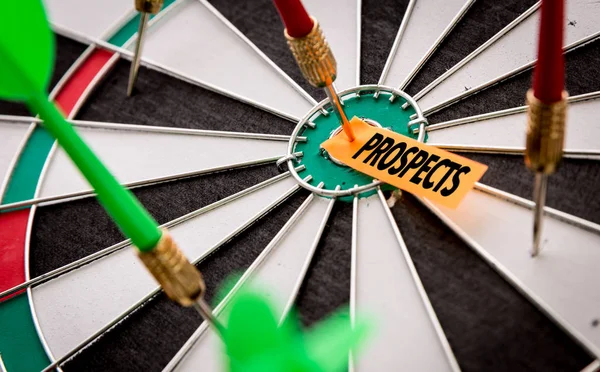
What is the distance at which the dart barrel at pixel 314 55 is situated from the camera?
987 mm

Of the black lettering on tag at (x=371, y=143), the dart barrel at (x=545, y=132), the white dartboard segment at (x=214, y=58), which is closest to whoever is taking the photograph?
the dart barrel at (x=545, y=132)

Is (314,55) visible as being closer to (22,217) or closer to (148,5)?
(148,5)

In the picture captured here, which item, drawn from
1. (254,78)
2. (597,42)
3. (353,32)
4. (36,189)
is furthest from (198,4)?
(597,42)

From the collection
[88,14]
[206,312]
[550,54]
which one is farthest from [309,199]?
[88,14]

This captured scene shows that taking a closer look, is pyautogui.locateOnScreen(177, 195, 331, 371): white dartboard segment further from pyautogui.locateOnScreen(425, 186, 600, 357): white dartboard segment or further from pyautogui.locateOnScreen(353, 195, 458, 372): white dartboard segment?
pyautogui.locateOnScreen(425, 186, 600, 357): white dartboard segment

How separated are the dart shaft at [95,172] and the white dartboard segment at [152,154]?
0.60 meters

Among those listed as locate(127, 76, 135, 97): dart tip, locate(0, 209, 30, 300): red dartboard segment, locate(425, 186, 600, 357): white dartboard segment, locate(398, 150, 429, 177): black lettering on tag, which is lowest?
locate(425, 186, 600, 357): white dartboard segment

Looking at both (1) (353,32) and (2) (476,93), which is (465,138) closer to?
(2) (476,93)

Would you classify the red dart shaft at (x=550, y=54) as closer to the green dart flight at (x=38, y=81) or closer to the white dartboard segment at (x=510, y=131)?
the white dartboard segment at (x=510, y=131)

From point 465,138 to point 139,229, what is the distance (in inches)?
28.3

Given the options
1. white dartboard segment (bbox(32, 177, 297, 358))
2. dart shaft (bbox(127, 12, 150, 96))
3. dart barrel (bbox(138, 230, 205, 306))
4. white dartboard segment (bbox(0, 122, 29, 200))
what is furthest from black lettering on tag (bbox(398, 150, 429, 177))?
white dartboard segment (bbox(0, 122, 29, 200))

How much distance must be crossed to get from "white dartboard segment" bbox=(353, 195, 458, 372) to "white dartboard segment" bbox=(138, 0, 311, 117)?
1.23 feet

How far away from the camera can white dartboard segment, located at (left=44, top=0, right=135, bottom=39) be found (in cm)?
173

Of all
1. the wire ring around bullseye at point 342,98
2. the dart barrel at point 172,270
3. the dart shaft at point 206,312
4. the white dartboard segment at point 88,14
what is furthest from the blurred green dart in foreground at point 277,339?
the white dartboard segment at point 88,14
